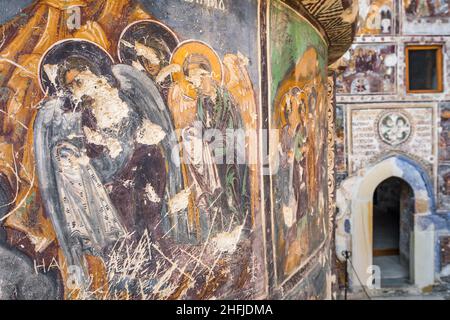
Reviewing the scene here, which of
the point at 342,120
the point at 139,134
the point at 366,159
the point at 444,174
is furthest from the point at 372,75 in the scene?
the point at 139,134

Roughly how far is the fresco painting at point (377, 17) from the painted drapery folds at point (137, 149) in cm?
797

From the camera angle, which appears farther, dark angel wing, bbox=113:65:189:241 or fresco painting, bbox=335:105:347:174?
fresco painting, bbox=335:105:347:174

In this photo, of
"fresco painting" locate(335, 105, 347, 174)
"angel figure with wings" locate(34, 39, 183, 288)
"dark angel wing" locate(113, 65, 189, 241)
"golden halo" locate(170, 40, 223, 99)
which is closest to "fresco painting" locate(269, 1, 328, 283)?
"golden halo" locate(170, 40, 223, 99)

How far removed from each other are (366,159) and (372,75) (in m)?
2.01

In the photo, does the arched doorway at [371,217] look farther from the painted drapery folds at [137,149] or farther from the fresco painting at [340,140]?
the painted drapery folds at [137,149]

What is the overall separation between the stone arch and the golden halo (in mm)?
8257

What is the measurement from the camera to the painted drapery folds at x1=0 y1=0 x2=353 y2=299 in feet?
6.54

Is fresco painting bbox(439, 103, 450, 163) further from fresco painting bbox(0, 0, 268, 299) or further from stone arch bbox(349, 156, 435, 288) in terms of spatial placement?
fresco painting bbox(0, 0, 268, 299)

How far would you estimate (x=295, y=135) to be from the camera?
3.28 m

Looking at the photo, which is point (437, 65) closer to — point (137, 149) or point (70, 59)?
point (137, 149)

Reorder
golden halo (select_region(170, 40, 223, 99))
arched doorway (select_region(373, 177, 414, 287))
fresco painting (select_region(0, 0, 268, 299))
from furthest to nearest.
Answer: arched doorway (select_region(373, 177, 414, 287)) → golden halo (select_region(170, 40, 223, 99)) → fresco painting (select_region(0, 0, 268, 299))

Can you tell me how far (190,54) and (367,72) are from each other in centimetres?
849

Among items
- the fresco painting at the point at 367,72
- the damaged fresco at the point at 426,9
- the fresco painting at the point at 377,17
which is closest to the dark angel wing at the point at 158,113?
the fresco painting at the point at 367,72
